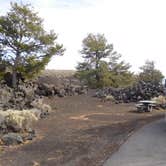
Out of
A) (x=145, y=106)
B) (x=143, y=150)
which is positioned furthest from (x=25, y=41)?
(x=143, y=150)

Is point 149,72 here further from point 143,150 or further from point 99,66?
point 143,150

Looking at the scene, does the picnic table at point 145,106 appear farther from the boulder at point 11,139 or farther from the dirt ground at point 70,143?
the boulder at point 11,139

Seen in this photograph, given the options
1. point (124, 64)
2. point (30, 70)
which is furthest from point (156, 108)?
point (124, 64)

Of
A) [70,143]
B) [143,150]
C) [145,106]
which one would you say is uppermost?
[145,106]

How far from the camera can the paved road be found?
10055 millimetres

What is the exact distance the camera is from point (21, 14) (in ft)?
115

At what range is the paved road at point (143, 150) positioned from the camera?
1005 cm

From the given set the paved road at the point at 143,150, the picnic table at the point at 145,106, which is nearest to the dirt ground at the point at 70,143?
the paved road at the point at 143,150

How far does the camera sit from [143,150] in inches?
452

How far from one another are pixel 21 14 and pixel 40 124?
58.6ft

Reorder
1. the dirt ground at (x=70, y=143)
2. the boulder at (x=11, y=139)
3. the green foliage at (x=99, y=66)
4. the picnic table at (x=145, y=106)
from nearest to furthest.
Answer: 1. the dirt ground at (x=70, y=143)
2. the boulder at (x=11, y=139)
3. the picnic table at (x=145, y=106)
4. the green foliage at (x=99, y=66)

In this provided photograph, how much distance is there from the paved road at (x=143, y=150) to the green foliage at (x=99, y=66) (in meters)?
37.3

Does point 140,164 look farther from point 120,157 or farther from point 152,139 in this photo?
point 152,139

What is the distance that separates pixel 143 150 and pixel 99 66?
4174 cm
